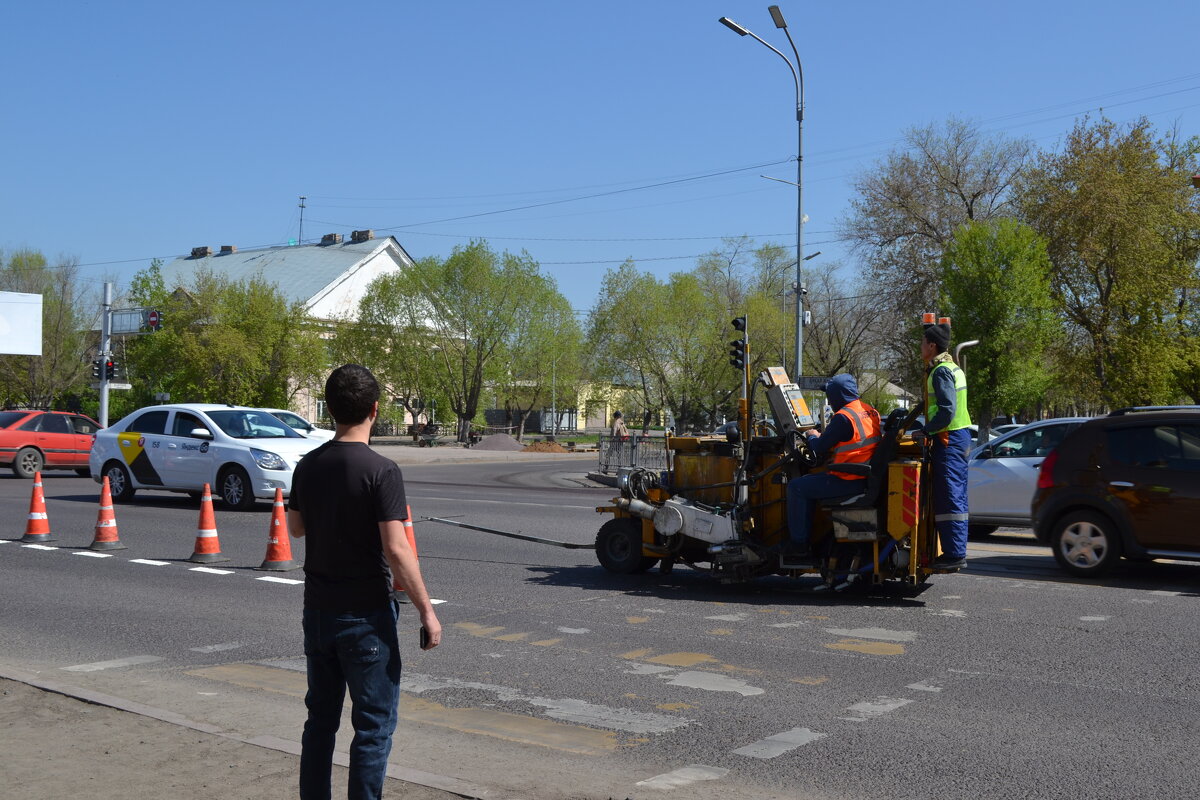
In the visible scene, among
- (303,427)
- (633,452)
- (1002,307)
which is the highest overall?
(1002,307)

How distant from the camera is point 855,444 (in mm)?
9406

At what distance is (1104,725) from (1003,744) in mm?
717

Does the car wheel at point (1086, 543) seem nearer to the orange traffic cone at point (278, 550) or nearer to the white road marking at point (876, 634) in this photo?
the white road marking at point (876, 634)

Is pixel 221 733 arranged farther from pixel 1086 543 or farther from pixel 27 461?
pixel 27 461

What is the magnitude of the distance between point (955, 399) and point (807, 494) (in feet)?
4.61

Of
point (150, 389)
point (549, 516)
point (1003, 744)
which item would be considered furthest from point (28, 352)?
point (1003, 744)

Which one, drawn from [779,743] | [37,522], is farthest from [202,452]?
[779,743]

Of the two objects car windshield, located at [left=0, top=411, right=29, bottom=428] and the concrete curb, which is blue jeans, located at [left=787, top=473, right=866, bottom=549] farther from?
car windshield, located at [left=0, top=411, right=29, bottom=428]

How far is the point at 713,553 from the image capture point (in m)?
9.98

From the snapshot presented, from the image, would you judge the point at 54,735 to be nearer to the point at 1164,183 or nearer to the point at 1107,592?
the point at 1107,592

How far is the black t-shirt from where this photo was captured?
3971 mm

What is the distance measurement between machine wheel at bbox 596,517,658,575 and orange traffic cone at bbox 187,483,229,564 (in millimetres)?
4175

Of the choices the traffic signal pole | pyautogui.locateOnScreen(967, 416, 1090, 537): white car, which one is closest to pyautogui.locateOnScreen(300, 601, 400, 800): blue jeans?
pyautogui.locateOnScreen(967, 416, 1090, 537): white car

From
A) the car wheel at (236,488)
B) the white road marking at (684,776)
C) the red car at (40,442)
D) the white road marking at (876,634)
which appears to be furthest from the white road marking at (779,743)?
the red car at (40,442)
